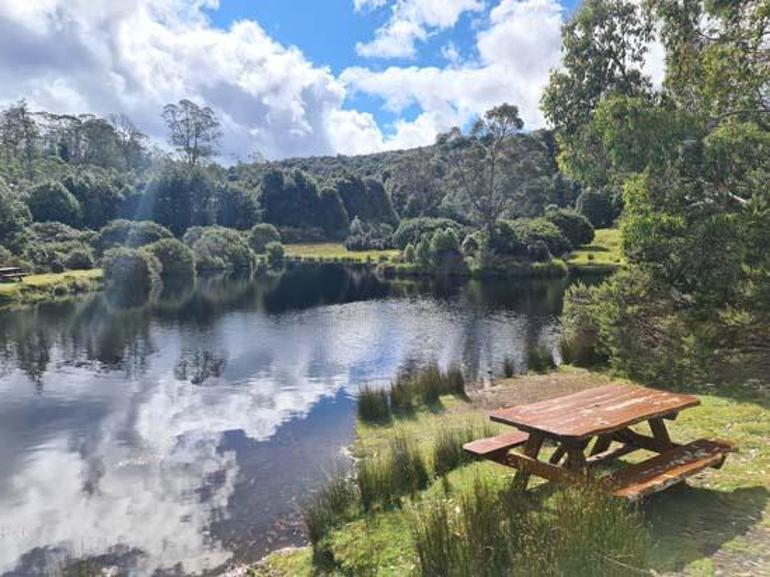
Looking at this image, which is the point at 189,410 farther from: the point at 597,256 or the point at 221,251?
the point at 221,251

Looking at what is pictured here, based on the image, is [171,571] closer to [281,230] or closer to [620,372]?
[620,372]

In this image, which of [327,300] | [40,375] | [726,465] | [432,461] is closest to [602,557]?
[726,465]

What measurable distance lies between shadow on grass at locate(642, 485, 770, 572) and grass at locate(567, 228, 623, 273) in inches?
1770

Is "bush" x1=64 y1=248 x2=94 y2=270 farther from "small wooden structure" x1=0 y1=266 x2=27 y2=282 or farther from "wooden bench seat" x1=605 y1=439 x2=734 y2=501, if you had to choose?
A: "wooden bench seat" x1=605 y1=439 x2=734 y2=501

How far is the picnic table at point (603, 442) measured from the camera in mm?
5855

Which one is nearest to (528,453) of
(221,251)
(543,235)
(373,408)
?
(373,408)

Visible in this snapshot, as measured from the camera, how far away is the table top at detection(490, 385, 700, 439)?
19.3 ft

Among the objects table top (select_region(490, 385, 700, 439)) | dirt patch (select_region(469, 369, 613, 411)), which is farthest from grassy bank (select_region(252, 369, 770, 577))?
dirt patch (select_region(469, 369, 613, 411))

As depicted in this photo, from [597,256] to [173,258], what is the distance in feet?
132

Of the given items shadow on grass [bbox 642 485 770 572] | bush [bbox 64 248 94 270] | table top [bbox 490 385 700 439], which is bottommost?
shadow on grass [bbox 642 485 770 572]

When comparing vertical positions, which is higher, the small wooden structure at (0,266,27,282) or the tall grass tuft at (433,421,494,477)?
the small wooden structure at (0,266,27,282)

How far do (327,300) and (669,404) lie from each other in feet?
114

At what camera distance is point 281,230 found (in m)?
96.4

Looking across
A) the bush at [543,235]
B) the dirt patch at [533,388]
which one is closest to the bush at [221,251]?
the bush at [543,235]
